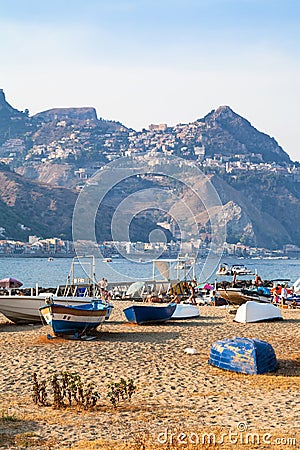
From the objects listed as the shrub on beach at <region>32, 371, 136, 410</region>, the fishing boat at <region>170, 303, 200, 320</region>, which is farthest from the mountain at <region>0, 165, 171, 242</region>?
the shrub on beach at <region>32, 371, 136, 410</region>

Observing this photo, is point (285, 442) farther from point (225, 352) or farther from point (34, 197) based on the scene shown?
point (34, 197)

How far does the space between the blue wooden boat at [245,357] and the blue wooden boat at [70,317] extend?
188 inches

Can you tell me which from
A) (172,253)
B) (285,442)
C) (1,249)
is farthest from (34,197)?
(285,442)

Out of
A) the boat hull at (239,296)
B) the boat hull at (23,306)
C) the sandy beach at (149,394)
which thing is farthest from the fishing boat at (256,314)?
the boat hull at (239,296)

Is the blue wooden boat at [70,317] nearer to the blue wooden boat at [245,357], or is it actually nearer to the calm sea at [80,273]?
the blue wooden boat at [245,357]

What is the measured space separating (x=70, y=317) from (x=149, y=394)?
6.33 m

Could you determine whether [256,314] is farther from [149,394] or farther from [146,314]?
[149,394]

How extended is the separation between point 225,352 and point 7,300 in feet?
30.1

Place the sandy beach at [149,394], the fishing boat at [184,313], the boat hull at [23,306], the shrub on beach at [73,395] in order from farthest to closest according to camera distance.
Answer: the fishing boat at [184,313], the boat hull at [23,306], the shrub on beach at [73,395], the sandy beach at [149,394]

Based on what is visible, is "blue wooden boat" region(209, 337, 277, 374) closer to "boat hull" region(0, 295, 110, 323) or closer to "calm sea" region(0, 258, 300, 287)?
"boat hull" region(0, 295, 110, 323)

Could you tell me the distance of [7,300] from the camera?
1969 centimetres

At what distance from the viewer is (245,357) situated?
12.0m

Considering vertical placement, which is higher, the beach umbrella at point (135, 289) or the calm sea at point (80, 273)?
the beach umbrella at point (135, 289)

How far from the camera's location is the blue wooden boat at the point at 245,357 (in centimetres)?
1190
